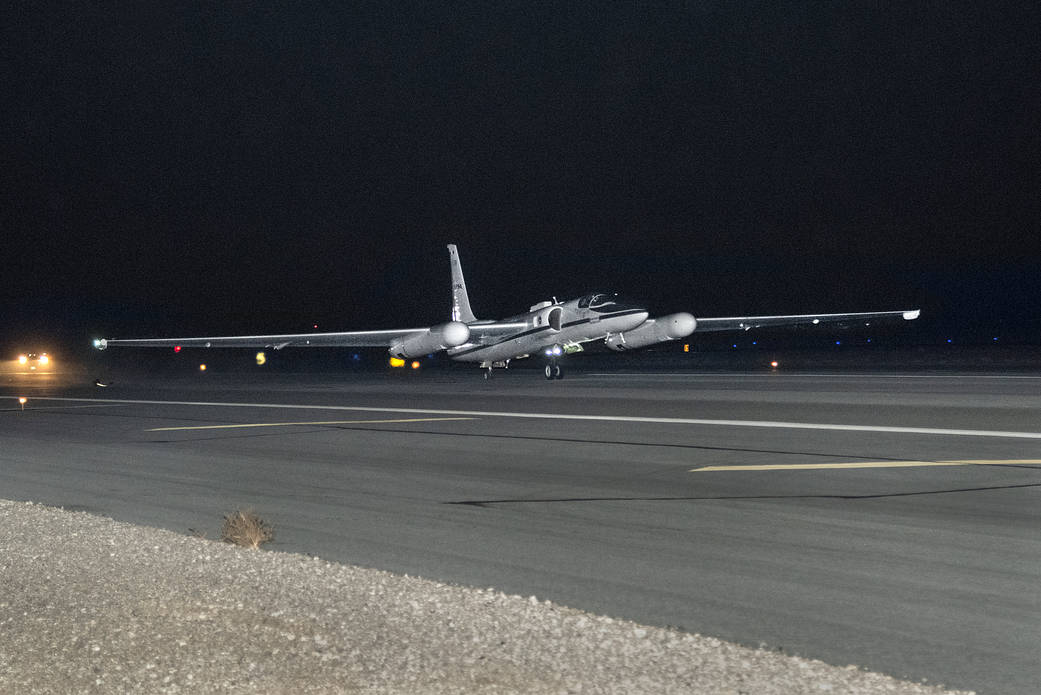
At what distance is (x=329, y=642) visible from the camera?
18.3 ft

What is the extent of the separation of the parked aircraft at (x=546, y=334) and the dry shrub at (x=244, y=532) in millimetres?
26964

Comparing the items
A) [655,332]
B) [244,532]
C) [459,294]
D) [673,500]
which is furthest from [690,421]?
[459,294]

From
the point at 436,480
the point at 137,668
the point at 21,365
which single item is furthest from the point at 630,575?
the point at 21,365

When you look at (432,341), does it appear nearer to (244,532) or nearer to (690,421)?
(690,421)

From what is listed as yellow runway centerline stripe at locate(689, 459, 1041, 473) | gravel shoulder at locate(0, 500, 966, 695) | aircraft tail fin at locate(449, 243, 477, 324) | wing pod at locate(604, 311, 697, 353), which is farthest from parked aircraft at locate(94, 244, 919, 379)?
gravel shoulder at locate(0, 500, 966, 695)

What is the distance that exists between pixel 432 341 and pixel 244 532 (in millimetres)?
29284

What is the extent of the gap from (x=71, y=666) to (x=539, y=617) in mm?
2676

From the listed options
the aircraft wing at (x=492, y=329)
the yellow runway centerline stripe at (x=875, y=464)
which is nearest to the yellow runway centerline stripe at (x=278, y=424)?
the yellow runway centerline stripe at (x=875, y=464)

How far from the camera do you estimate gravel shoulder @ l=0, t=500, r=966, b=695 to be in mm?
4855

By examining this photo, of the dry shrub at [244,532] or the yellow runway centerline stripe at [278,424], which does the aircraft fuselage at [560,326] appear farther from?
the dry shrub at [244,532]

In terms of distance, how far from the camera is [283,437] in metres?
19.3

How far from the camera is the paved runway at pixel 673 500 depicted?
6438mm

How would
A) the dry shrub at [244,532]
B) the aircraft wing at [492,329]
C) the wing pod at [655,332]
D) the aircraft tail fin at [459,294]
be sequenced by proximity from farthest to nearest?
the aircraft tail fin at [459,294] → the aircraft wing at [492,329] → the wing pod at [655,332] → the dry shrub at [244,532]

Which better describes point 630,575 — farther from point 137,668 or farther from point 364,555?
point 137,668
